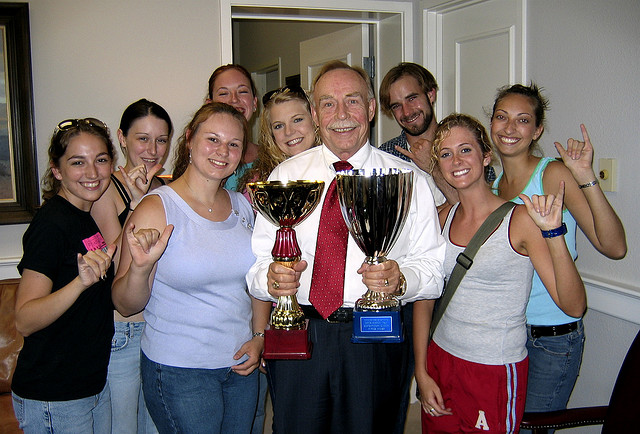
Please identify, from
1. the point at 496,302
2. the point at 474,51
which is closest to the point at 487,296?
the point at 496,302

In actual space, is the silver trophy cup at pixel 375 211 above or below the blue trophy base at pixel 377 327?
above

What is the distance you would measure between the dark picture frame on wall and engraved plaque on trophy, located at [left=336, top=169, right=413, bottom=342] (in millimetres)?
2272

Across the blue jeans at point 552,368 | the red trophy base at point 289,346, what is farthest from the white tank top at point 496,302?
the red trophy base at point 289,346

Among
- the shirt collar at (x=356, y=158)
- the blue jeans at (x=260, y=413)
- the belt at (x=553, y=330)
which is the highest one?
the shirt collar at (x=356, y=158)

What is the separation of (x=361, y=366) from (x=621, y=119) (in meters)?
1.60

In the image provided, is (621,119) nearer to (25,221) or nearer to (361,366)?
(361,366)

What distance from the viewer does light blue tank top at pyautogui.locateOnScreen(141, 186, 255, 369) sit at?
1.71 meters

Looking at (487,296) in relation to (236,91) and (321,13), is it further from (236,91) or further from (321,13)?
(321,13)

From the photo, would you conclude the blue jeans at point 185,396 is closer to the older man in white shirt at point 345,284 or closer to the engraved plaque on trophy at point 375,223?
the older man in white shirt at point 345,284

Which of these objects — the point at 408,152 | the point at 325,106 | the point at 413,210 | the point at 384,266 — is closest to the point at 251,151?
the point at 408,152

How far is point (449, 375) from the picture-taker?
1.81 metres

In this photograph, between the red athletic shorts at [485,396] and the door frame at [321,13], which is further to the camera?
the door frame at [321,13]

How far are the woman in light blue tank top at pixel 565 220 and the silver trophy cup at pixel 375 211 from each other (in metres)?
0.65

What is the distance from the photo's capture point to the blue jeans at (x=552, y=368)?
1943 millimetres
